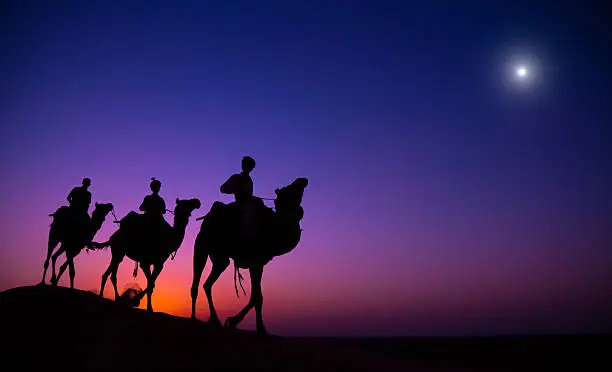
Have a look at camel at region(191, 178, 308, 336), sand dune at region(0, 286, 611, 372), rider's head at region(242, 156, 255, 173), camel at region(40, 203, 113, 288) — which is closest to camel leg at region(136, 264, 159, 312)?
sand dune at region(0, 286, 611, 372)

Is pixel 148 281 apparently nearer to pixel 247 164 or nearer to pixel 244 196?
pixel 244 196

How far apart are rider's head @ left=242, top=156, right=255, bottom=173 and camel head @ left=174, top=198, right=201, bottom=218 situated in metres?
3.62

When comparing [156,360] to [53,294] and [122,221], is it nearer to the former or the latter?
[53,294]

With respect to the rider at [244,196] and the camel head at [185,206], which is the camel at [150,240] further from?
the rider at [244,196]

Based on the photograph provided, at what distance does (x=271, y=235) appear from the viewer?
8.95 metres

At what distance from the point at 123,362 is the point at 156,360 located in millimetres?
492

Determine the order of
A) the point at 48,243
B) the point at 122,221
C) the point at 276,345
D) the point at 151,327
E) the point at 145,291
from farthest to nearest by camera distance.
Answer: the point at 48,243
the point at 122,221
the point at 145,291
the point at 151,327
the point at 276,345

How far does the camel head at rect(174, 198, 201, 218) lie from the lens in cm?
1241

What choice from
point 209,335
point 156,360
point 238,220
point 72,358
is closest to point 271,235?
point 238,220

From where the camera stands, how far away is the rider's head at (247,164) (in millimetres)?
9508

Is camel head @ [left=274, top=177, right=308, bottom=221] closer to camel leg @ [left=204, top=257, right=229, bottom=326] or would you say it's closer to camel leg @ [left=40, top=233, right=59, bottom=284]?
camel leg @ [left=204, top=257, right=229, bottom=326]

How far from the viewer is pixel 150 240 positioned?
38.7 feet

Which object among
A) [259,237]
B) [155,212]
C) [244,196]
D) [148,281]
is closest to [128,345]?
[259,237]

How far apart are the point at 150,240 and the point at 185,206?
1.37 metres
